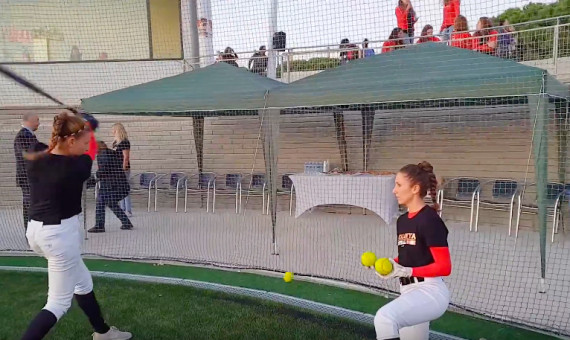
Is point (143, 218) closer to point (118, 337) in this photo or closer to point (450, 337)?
point (118, 337)

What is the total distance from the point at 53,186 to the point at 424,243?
7.72 ft

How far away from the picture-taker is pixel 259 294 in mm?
4820

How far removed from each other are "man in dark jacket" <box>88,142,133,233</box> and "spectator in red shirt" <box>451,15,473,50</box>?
16.9 ft

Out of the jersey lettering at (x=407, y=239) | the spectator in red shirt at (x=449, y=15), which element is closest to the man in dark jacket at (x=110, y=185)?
the spectator in red shirt at (x=449, y=15)

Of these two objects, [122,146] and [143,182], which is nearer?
[122,146]

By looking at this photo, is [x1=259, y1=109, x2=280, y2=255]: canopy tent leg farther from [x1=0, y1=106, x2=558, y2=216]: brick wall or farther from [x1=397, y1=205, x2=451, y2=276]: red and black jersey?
[x1=397, y1=205, x2=451, y2=276]: red and black jersey

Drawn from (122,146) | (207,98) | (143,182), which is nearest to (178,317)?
(207,98)

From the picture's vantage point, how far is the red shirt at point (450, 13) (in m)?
5.95

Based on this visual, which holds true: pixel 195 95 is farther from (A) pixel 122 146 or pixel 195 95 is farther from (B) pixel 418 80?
(B) pixel 418 80

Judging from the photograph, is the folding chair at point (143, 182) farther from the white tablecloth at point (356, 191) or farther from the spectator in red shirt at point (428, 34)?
the spectator in red shirt at point (428, 34)

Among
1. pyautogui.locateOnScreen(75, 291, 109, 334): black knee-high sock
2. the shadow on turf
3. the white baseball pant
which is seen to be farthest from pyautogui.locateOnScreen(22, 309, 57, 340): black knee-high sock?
the white baseball pant

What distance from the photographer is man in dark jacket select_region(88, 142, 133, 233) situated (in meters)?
7.33

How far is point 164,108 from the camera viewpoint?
6.41 m

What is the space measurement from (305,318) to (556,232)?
4669 millimetres
